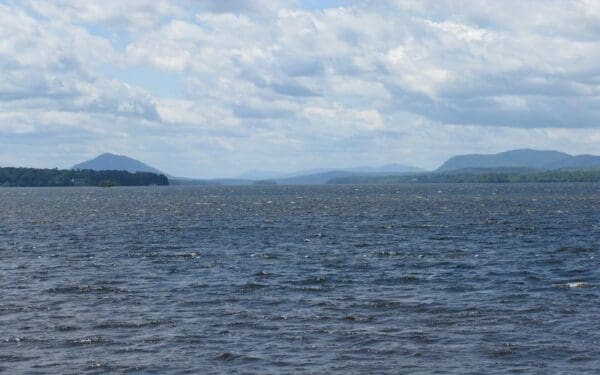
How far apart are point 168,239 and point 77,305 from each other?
39731 millimetres

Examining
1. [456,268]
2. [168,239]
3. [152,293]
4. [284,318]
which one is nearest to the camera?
[284,318]

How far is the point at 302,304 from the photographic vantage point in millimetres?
43500

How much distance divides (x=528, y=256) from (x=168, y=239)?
122 feet

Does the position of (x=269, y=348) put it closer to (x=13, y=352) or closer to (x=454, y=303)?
(x=13, y=352)

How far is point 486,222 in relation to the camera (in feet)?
343

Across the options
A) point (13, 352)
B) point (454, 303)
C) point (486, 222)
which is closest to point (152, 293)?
point (13, 352)

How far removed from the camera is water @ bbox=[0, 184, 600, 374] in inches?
1271

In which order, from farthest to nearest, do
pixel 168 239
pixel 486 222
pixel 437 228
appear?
pixel 486 222 < pixel 437 228 < pixel 168 239

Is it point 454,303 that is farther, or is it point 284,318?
point 454,303

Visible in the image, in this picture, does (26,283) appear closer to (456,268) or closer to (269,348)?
(269,348)

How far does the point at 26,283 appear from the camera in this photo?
168ft

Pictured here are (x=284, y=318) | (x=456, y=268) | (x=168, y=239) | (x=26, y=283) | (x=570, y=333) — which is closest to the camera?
(x=570, y=333)

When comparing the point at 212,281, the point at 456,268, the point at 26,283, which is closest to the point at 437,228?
the point at 456,268

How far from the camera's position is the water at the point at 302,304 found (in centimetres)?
3228
